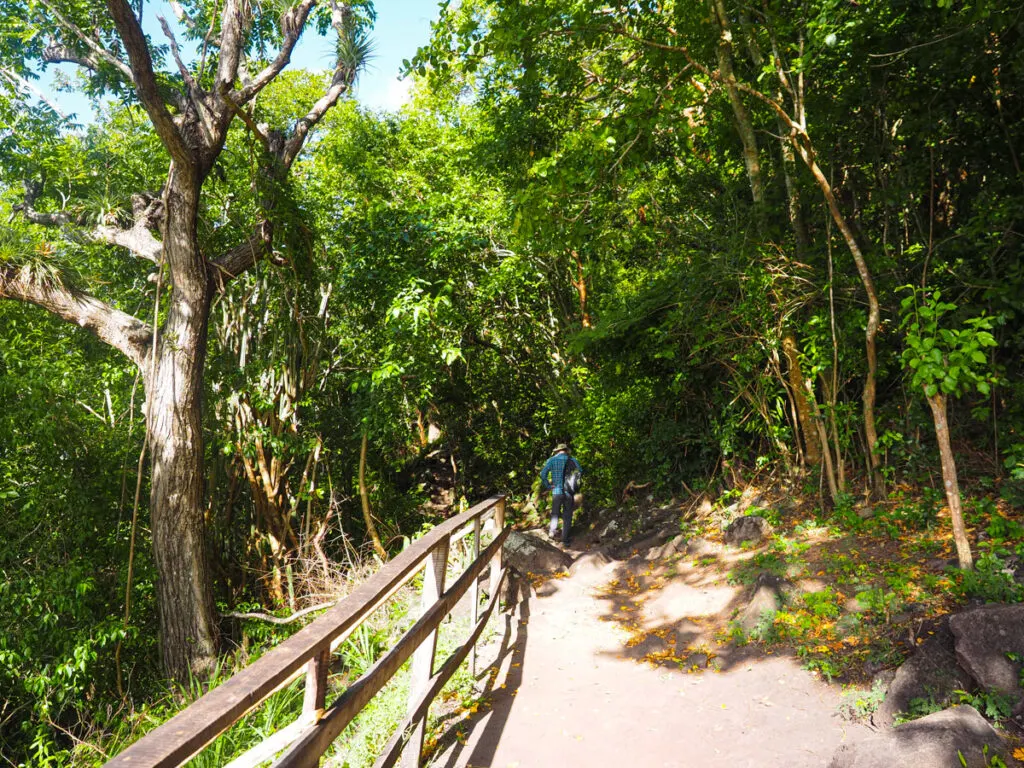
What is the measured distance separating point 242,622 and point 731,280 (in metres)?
6.80

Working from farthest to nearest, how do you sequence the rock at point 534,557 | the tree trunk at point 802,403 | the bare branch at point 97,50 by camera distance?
the rock at point 534,557, the tree trunk at point 802,403, the bare branch at point 97,50

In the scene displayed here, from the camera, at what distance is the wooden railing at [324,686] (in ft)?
4.45

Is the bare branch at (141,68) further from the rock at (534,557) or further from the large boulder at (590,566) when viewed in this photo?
the large boulder at (590,566)

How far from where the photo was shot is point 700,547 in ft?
24.0

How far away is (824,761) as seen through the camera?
3055 millimetres

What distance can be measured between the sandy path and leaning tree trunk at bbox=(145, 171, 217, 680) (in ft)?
11.2

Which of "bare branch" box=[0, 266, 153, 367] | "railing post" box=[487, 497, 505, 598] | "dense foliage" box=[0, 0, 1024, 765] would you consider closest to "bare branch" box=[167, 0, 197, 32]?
"dense foliage" box=[0, 0, 1024, 765]

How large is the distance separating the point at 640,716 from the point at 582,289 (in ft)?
27.4

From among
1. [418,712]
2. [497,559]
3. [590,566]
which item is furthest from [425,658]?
[590,566]

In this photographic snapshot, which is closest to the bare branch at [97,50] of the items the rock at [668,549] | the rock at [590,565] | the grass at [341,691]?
the grass at [341,691]

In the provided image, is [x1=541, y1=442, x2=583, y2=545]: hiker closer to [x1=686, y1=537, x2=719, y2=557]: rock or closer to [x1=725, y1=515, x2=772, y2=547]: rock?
[x1=686, y1=537, x2=719, y2=557]: rock

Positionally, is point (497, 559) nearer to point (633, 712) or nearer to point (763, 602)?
point (633, 712)

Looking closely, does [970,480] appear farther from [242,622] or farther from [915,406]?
A: [242,622]

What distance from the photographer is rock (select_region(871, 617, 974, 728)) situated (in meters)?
3.21
